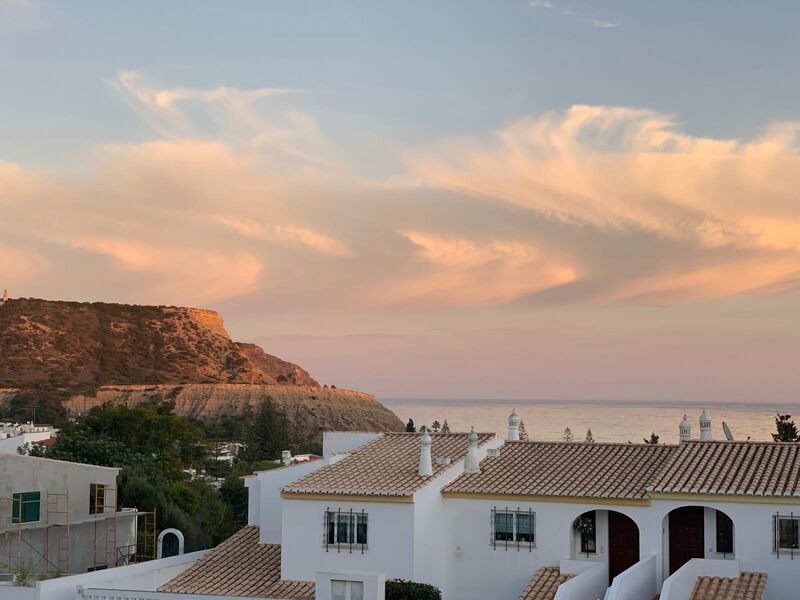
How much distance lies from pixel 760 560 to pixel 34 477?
1841cm

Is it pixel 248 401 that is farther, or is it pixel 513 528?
pixel 248 401

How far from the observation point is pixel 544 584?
72.8ft

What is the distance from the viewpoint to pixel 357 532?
76.2 ft

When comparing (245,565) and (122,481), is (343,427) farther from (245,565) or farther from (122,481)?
(245,565)

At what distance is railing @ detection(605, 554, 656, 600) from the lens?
18969 mm

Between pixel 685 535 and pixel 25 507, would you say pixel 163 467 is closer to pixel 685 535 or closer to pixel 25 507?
pixel 25 507

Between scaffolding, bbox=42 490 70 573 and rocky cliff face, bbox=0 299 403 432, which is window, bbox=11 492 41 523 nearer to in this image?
scaffolding, bbox=42 490 70 573

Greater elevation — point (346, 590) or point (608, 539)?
point (608, 539)

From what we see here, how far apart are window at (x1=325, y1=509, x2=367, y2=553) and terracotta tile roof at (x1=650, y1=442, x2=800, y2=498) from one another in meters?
6.13

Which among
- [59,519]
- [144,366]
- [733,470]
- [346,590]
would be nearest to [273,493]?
[346,590]

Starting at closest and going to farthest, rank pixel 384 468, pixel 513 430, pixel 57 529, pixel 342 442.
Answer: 1. pixel 384 468
2. pixel 513 430
3. pixel 57 529
4. pixel 342 442

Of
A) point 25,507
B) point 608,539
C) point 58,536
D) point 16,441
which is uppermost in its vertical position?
point 16,441

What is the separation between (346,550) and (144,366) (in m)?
122

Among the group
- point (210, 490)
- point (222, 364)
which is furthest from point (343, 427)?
point (210, 490)
